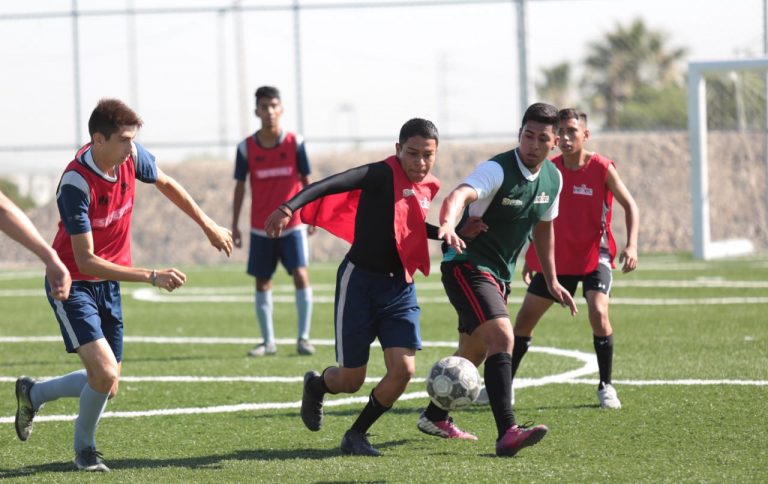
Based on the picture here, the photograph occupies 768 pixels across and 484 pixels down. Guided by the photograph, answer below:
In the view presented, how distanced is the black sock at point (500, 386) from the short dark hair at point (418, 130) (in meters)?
1.25

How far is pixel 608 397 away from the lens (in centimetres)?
783

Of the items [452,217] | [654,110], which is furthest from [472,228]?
[654,110]

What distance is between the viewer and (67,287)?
16.5 feet

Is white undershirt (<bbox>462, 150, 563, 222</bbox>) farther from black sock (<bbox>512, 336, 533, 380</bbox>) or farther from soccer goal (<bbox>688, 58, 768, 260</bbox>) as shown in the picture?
soccer goal (<bbox>688, 58, 768, 260</bbox>)

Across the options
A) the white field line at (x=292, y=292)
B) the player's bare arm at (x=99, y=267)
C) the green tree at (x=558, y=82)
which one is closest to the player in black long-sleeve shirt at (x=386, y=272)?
the player's bare arm at (x=99, y=267)

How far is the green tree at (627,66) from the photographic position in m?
29.1

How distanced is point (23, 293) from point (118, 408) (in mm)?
10267

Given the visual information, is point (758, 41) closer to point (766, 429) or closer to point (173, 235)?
point (173, 235)

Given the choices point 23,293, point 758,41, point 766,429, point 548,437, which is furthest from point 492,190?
point 758,41

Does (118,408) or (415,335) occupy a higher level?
(415,335)

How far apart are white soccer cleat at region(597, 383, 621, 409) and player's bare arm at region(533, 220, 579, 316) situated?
876 mm

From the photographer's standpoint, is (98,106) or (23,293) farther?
(23,293)

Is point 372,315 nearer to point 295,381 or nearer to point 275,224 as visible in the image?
point 275,224

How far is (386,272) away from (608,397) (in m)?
2.01
